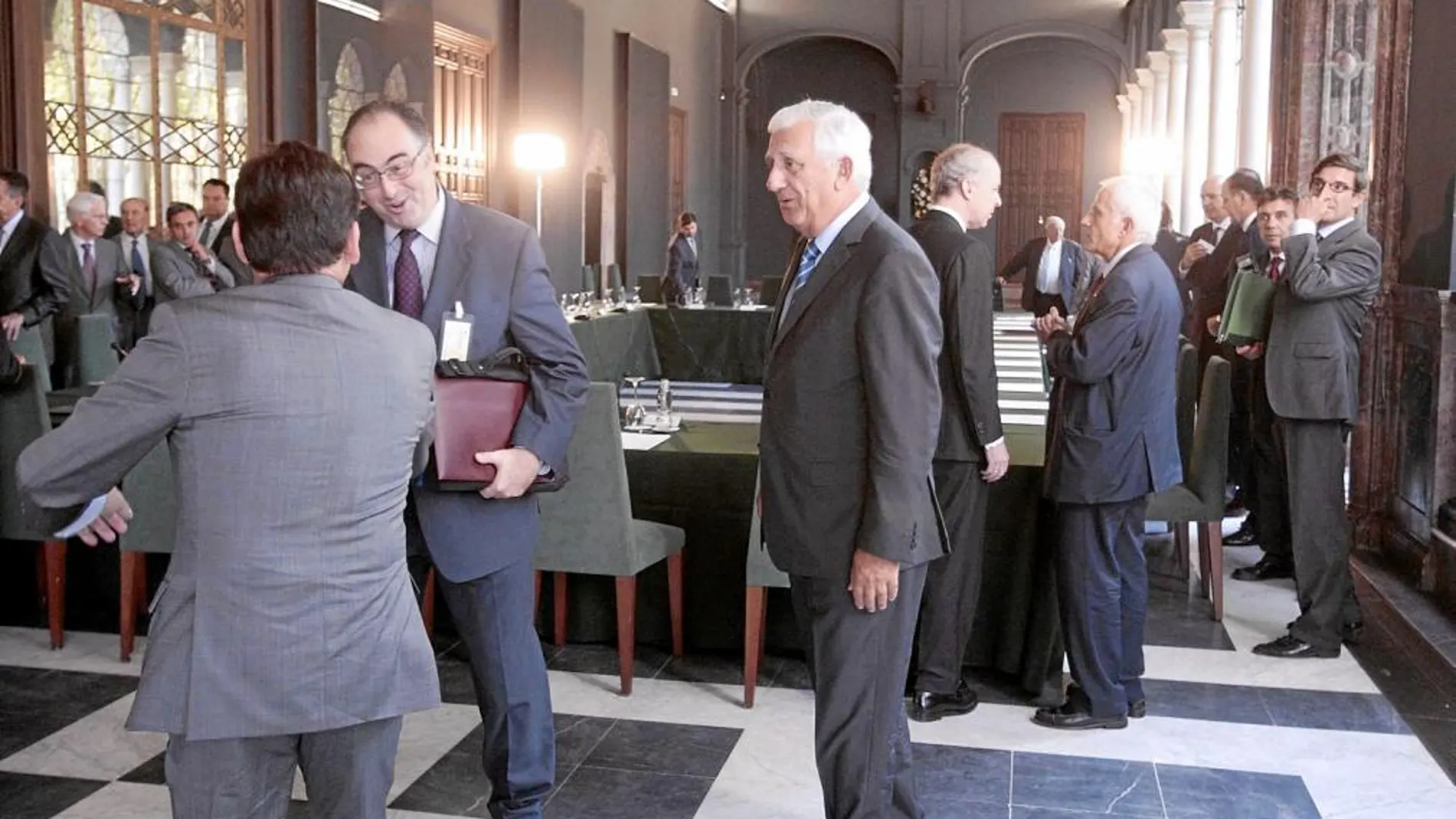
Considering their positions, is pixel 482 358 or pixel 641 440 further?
pixel 641 440

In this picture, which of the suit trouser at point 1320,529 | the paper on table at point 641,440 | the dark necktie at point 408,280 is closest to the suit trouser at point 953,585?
the paper on table at point 641,440

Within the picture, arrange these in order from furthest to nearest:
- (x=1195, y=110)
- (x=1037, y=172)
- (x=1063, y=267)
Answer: (x=1037, y=172)
(x=1195, y=110)
(x=1063, y=267)

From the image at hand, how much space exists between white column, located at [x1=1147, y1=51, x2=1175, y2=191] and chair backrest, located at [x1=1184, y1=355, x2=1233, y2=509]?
45.3ft

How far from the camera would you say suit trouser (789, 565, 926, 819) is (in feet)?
9.28

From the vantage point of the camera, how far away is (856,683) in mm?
2830

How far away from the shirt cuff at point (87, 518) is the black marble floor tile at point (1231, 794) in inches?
103

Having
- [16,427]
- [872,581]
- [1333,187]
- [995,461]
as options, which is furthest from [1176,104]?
[872,581]

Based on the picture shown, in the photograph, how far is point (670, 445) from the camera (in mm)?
4914

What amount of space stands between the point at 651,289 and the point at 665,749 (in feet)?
37.4

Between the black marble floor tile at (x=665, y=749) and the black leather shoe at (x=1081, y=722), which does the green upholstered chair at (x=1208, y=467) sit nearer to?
the black leather shoe at (x=1081, y=722)

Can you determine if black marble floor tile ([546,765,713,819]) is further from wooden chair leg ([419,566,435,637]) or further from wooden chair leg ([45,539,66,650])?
wooden chair leg ([45,539,66,650])

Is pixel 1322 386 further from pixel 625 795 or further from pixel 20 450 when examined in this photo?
pixel 20 450

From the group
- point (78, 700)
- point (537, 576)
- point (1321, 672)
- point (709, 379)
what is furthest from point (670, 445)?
point (709, 379)

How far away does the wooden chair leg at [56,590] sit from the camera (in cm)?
488
